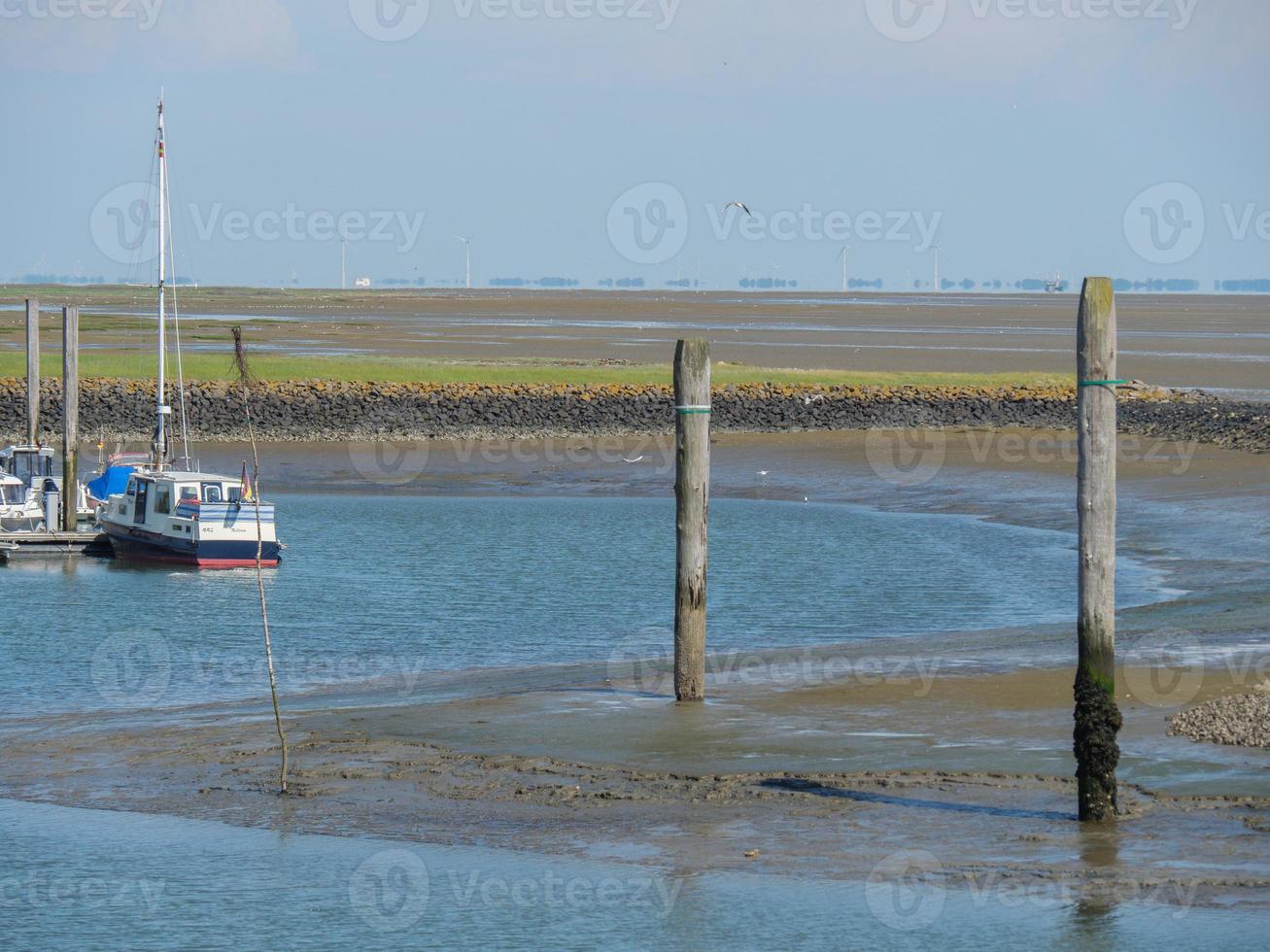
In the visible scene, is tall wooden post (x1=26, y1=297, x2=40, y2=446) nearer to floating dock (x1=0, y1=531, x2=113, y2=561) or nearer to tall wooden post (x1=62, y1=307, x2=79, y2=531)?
tall wooden post (x1=62, y1=307, x2=79, y2=531)

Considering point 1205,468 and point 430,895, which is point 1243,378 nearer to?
point 1205,468

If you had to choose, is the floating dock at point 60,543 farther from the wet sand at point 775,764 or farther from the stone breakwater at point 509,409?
the wet sand at point 775,764

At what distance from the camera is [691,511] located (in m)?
18.7

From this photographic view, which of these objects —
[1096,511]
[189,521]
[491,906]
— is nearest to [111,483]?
[189,521]

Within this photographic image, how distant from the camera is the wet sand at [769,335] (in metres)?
84.4

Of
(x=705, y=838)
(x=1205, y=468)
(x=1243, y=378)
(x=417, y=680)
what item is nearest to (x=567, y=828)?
(x=705, y=838)

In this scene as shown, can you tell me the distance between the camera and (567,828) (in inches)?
562

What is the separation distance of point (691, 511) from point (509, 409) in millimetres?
41675

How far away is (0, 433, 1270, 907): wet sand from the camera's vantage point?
43.4ft

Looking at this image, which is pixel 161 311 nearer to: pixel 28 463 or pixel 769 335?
pixel 28 463

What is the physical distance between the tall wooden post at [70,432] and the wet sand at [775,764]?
20.0 metres

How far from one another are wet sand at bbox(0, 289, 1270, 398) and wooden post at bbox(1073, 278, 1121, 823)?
182 ft

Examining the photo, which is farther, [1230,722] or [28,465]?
[28,465]

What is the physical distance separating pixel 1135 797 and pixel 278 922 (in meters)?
6.78
